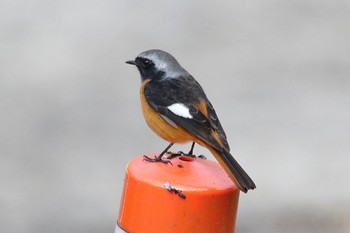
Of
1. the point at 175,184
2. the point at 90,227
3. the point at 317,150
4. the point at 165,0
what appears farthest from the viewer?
the point at 165,0

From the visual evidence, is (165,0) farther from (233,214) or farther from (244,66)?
(233,214)

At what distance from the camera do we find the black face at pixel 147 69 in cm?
477

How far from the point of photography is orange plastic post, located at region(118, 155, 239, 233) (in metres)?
3.15

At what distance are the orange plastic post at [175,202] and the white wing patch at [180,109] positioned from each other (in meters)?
1.11

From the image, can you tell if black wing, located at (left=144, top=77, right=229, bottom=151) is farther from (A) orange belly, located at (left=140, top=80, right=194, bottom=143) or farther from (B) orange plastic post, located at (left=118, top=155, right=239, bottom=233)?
(B) orange plastic post, located at (left=118, top=155, right=239, bottom=233)

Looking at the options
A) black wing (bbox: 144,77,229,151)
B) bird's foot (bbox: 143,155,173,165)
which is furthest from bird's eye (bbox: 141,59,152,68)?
bird's foot (bbox: 143,155,173,165)

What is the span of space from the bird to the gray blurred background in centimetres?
244

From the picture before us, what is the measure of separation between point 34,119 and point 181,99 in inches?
168

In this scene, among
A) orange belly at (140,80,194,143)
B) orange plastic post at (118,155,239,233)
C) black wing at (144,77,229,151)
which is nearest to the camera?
orange plastic post at (118,155,239,233)

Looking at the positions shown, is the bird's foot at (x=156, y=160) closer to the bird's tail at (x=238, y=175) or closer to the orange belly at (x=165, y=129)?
the bird's tail at (x=238, y=175)

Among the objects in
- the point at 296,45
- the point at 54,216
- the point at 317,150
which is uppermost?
the point at 296,45

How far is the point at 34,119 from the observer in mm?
8500

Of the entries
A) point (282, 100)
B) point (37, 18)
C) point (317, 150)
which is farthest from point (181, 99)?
point (37, 18)

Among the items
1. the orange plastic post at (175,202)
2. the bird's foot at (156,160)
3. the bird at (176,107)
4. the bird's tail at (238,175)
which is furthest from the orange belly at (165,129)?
the orange plastic post at (175,202)
